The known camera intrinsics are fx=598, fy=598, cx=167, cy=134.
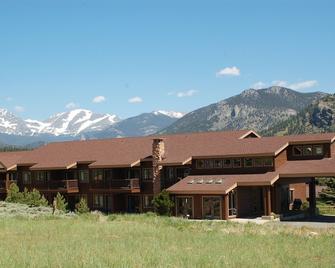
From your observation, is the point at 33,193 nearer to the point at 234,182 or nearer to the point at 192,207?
the point at 192,207

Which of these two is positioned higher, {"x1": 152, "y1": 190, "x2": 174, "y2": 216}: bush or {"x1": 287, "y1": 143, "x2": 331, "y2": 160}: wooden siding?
{"x1": 287, "y1": 143, "x2": 331, "y2": 160}: wooden siding

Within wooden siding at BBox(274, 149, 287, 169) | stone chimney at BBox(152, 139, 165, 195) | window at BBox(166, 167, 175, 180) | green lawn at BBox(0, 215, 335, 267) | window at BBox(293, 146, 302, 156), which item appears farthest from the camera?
window at BBox(166, 167, 175, 180)

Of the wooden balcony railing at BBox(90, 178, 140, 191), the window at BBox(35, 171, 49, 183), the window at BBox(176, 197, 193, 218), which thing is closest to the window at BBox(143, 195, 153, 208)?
the wooden balcony railing at BBox(90, 178, 140, 191)

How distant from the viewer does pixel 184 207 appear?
49.3 metres

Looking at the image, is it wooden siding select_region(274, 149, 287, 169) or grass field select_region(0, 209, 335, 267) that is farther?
wooden siding select_region(274, 149, 287, 169)

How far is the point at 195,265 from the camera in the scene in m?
19.7

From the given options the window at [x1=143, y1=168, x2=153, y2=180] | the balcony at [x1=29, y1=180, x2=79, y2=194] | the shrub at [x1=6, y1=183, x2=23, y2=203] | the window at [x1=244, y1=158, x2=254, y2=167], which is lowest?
the shrub at [x1=6, y1=183, x2=23, y2=203]

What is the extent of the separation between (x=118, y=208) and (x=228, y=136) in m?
12.3

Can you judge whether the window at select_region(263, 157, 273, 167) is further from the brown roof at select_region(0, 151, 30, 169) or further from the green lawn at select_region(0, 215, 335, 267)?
the brown roof at select_region(0, 151, 30, 169)

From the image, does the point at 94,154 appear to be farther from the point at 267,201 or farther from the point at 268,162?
the point at 267,201

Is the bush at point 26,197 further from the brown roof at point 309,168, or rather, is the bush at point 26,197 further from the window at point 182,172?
the brown roof at point 309,168

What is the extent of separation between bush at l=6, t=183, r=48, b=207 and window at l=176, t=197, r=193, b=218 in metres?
14.8

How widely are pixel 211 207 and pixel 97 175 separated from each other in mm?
13866

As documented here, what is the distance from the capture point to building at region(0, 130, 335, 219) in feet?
156
